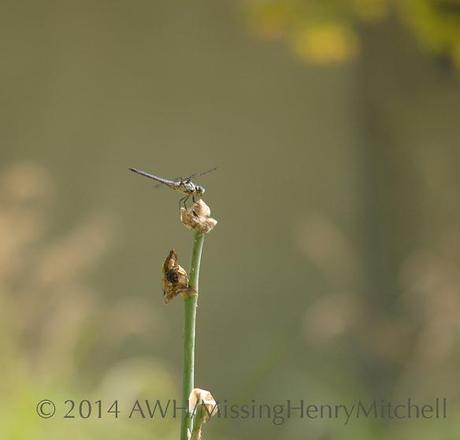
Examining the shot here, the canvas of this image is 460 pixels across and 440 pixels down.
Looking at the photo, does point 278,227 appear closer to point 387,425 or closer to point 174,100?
point 174,100

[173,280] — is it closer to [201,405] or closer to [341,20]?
[201,405]

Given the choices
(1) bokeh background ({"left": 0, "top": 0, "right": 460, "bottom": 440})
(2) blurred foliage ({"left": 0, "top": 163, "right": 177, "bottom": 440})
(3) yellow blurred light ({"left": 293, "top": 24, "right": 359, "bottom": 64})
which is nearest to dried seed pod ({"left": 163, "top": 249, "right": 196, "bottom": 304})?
(3) yellow blurred light ({"left": 293, "top": 24, "right": 359, "bottom": 64})

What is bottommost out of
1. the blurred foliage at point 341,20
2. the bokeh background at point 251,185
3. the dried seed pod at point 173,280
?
the dried seed pod at point 173,280

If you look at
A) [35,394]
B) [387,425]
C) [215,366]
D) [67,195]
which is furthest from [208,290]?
[35,394]

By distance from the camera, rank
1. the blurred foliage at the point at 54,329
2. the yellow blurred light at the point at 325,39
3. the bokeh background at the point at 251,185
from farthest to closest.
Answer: the bokeh background at the point at 251,185 → the blurred foliage at the point at 54,329 → the yellow blurred light at the point at 325,39

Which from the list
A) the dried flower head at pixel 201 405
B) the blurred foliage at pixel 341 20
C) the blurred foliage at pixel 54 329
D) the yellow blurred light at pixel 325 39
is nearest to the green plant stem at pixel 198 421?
the dried flower head at pixel 201 405

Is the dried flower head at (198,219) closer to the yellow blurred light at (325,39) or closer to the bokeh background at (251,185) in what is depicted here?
the yellow blurred light at (325,39)

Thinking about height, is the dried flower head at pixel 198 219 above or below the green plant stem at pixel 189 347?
above
